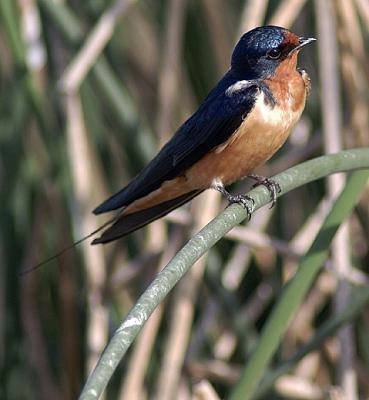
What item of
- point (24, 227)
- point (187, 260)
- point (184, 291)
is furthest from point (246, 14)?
point (187, 260)

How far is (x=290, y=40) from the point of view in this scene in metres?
1.96

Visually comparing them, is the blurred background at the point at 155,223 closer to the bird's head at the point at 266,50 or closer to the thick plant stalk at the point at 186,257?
the bird's head at the point at 266,50

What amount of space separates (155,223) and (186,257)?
1226 mm

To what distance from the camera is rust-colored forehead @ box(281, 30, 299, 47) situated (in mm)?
1944

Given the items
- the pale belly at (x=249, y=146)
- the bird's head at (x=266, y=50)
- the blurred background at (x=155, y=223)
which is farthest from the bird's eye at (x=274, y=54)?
the blurred background at (x=155, y=223)

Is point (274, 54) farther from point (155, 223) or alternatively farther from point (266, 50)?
point (155, 223)

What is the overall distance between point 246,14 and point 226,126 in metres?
0.44

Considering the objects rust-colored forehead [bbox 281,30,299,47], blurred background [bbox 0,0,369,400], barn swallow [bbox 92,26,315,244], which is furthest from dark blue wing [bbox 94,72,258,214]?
blurred background [bbox 0,0,369,400]

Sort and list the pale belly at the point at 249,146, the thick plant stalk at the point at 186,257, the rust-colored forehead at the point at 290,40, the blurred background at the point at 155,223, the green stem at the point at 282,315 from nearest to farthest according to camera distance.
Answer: the thick plant stalk at the point at 186,257 < the green stem at the point at 282,315 < the pale belly at the point at 249,146 < the rust-colored forehead at the point at 290,40 < the blurred background at the point at 155,223

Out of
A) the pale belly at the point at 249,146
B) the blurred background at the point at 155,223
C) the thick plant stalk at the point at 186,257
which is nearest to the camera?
the thick plant stalk at the point at 186,257

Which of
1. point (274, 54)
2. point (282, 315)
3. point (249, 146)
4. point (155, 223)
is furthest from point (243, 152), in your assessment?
point (155, 223)

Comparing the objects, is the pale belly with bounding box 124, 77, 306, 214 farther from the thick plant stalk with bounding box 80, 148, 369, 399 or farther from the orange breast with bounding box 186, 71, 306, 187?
the thick plant stalk with bounding box 80, 148, 369, 399

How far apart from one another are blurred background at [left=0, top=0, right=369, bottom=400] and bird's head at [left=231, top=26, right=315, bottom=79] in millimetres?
239

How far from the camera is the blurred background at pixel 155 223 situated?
86.9 inches
